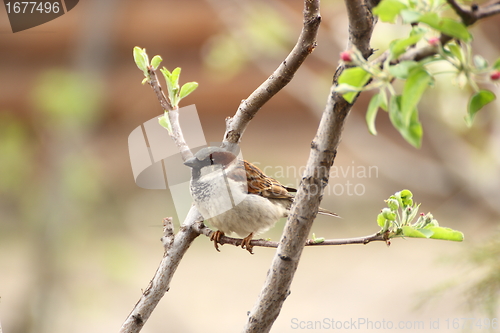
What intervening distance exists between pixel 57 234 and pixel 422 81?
225cm

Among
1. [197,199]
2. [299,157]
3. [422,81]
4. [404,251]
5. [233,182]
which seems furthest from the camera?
[299,157]

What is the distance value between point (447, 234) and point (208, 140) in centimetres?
375

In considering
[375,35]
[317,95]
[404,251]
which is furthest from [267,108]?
[375,35]

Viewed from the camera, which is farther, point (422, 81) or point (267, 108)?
point (267, 108)

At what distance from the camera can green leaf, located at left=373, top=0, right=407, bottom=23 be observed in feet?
1.38

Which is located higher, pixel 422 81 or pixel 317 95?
pixel 317 95

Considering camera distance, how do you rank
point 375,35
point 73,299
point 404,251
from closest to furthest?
1. point 375,35
2. point 73,299
3. point 404,251

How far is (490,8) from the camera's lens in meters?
0.44

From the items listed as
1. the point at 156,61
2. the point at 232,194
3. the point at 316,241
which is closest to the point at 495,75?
the point at 316,241

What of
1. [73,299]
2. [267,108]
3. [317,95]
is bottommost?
[73,299]

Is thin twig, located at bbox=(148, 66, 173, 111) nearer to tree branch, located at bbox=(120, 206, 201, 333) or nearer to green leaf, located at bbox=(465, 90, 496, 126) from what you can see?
tree branch, located at bbox=(120, 206, 201, 333)

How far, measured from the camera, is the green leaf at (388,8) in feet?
1.38

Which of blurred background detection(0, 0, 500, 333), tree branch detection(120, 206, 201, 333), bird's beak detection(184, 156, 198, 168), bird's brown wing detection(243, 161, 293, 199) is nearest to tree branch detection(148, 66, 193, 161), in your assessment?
bird's beak detection(184, 156, 198, 168)

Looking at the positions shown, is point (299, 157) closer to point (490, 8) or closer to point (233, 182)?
point (233, 182)
